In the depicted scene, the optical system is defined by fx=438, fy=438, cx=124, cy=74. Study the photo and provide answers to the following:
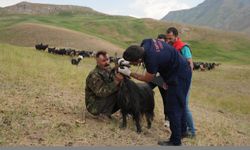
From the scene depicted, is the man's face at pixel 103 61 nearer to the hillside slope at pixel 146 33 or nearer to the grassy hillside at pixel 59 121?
the grassy hillside at pixel 59 121

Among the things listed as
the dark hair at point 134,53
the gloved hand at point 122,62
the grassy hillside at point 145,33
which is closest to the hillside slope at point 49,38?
the grassy hillside at point 145,33

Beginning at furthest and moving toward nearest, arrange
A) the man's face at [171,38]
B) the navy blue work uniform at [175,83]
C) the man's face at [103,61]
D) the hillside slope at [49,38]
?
the hillside slope at [49,38] < the man's face at [103,61] < the man's face at [171,38] < the navy blue work uniform at [175,83]

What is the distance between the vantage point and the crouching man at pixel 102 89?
9.57 metres

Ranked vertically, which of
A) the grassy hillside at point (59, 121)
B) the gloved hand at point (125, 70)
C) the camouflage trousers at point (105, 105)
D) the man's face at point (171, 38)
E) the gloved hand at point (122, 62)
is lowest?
the grassy hillside at point (59, 121)

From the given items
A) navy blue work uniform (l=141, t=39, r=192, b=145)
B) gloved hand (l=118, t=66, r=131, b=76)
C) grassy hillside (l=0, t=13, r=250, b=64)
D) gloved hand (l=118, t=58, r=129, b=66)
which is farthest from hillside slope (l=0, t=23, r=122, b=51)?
navy blue work uniform (l=141, t=39, r=192, b=145)

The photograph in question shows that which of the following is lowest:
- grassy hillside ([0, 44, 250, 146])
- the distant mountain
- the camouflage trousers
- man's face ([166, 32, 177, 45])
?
grassy hillside ([0, 44, 250, 146])

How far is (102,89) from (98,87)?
12 centimetres

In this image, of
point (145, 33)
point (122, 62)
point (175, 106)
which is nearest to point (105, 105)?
point (122, 62)

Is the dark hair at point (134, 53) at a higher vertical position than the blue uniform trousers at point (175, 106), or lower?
higher

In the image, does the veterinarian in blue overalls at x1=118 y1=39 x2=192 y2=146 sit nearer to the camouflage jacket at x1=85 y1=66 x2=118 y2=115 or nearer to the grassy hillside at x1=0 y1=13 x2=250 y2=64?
the camouflage jacket at x1=85 y1=66 x2=118 y2=115

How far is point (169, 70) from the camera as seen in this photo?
8.26 metres

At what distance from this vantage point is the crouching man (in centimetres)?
957

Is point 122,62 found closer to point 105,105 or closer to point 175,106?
point 175,106

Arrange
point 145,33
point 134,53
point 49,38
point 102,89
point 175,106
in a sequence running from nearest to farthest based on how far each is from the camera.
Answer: point 134,53, point 175,106, point 102,89, point 49,38, point 145,33
